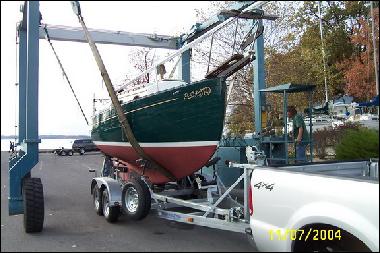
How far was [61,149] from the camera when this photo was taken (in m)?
38.7

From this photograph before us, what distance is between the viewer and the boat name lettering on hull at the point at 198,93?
6875 mm

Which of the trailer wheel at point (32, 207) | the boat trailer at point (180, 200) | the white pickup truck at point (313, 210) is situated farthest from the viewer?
the trailer wheel at point (32, 207)

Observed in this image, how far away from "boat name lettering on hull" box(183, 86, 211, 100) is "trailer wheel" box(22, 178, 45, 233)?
2809 millimetres

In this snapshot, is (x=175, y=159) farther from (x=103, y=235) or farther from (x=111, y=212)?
(x=103, y=235)

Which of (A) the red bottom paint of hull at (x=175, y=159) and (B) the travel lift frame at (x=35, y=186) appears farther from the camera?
(A) the red bottom paint of hull at (x=175, y=159)

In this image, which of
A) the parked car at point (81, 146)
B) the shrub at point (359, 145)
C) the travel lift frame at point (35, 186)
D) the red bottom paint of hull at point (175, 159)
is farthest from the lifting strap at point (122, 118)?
the parked car at point (81, 146)

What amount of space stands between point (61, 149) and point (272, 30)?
2598 cm

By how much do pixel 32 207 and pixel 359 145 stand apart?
510 cm

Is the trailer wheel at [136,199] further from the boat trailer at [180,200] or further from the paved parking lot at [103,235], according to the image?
the paved parking lot at [103,235]

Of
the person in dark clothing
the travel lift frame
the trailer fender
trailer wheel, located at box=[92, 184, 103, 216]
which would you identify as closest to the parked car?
the travel lift frame

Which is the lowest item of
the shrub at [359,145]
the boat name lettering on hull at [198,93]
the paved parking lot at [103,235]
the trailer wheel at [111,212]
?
the paved parking lot at [103,235]

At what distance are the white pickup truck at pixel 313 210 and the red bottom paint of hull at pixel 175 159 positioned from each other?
2.66m

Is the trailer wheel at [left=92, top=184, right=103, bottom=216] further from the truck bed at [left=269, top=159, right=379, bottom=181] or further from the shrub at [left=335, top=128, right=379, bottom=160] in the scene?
the shrub at [left=335, top=128, right=379, bottom=160]
